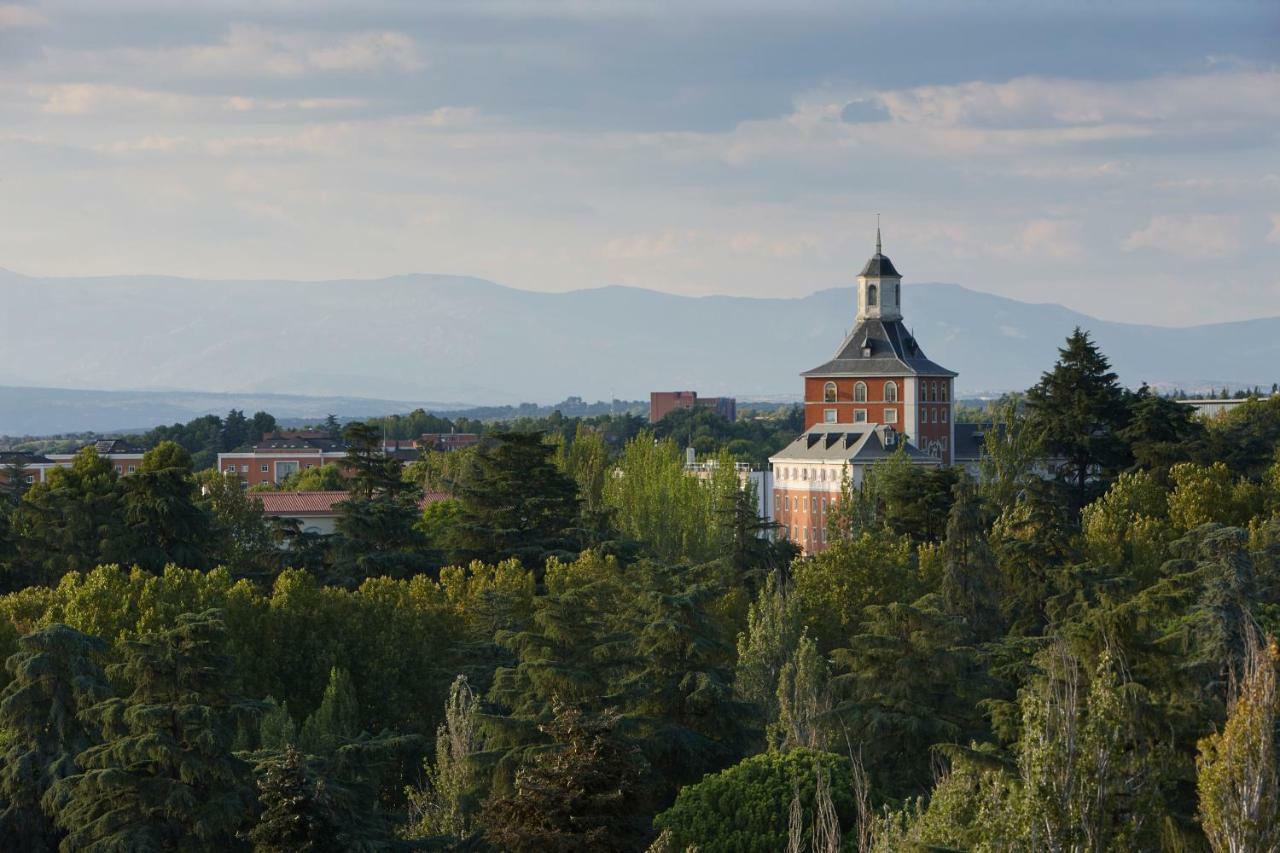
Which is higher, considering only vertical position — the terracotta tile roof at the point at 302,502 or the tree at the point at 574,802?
the terracotta tile roof at the point at 302,502

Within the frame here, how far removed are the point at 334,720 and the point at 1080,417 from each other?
3439 cm

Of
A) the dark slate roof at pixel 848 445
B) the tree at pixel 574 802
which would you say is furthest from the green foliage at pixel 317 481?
the tree at pixel 574 802

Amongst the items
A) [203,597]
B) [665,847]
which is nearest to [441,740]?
[665,847]

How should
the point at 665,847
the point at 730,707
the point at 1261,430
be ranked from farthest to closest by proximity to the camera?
1. the point at 1261,430
2. the point at 730,707
3. the point at 665,847

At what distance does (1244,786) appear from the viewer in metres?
17.5

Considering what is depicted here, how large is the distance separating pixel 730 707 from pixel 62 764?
10998 mm

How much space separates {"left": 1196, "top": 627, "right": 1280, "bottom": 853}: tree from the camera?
686 inches

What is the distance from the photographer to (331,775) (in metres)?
26.2

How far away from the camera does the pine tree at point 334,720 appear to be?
30222mm

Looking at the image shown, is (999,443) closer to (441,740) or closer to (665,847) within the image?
(441,740)

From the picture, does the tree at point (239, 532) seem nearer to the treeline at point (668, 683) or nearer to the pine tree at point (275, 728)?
the treeline at point (668, 683)

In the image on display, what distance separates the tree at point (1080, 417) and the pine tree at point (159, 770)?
130 feet

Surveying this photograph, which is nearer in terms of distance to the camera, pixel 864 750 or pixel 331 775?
pixel 331 775

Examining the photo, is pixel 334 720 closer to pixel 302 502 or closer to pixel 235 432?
pixel 302 502
